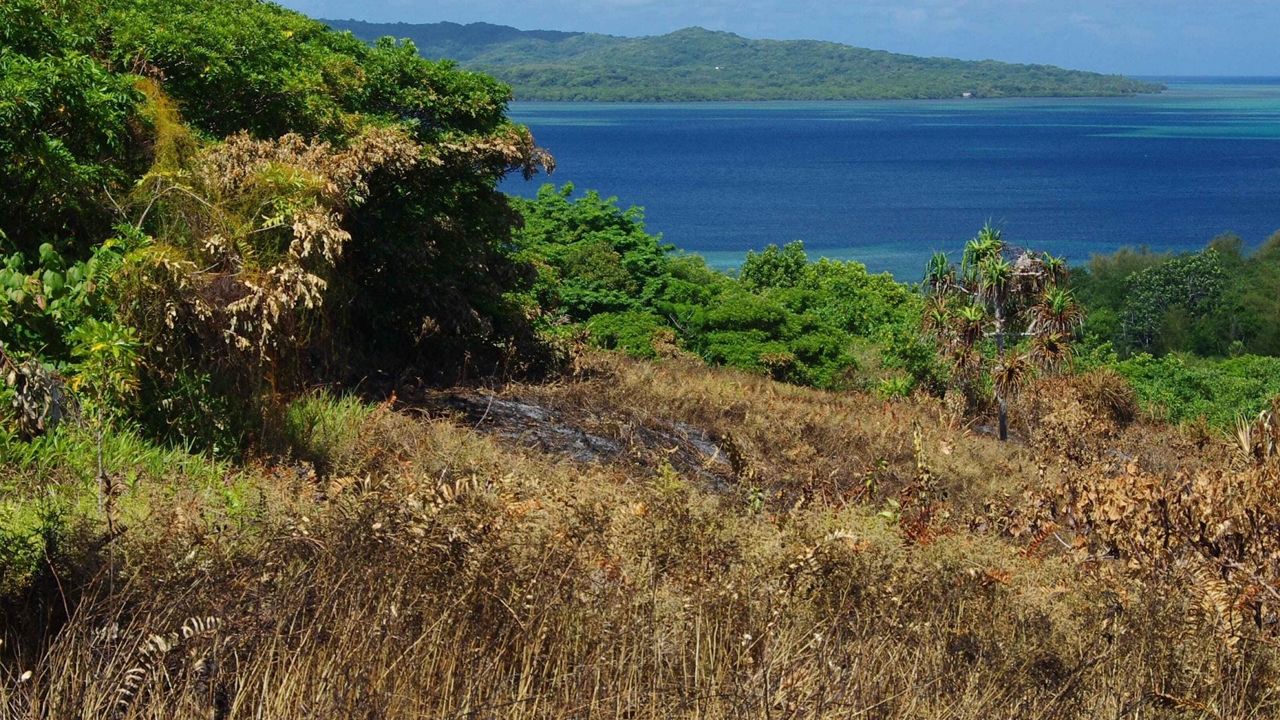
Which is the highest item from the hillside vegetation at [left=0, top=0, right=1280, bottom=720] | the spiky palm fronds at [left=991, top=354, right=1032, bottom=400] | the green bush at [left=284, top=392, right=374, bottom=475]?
the hillside vegetation at [left=0, top=0, right=1280, bottom=720]

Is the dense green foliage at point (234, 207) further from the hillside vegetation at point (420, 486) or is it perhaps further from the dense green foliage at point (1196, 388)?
the dense green foliage at point (1196, 388)

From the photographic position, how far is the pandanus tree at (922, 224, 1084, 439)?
24.5 m

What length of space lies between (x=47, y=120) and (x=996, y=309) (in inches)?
779

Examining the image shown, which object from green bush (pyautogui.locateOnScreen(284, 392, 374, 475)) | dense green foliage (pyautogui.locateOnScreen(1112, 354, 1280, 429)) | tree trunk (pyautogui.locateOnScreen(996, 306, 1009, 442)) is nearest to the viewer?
green bush (pyautogui.locateOnScreen(284, 392, 374, 475))

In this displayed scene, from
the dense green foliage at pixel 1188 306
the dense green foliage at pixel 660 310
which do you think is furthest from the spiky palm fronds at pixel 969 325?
the dense green foliage at pixel 1188 306

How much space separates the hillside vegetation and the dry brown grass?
2 centimetres

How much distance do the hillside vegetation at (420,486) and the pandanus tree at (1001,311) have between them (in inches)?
154

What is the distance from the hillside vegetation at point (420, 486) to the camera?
3494mm

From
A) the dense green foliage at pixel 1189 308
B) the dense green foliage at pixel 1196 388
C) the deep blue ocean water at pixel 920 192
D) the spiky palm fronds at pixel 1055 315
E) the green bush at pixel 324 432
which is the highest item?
the green bush at pixel 324 432

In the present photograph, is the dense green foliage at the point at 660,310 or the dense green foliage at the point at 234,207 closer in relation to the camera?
the dense green foliage at the point at 234,207

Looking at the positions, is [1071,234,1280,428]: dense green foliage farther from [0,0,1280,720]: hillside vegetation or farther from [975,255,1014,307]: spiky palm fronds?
[0,0,1280,720]: hillside vegetation

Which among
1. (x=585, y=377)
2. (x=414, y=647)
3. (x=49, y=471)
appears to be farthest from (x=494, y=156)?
(x=414, y=647)

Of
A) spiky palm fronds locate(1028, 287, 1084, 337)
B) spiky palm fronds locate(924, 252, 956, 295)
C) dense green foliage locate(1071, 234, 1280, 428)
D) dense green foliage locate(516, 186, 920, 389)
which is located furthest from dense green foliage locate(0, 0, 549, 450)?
dense green foliage locate(1071, 234, 1280, 428)

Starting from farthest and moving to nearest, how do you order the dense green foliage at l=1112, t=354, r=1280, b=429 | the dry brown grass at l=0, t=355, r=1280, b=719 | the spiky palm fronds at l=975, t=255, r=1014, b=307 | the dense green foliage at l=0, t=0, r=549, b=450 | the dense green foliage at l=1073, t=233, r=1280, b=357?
the dense green foliage at l=1073, t=233, r=1280, b=357 → the dense green foliage at l=1112, t=354, r=1280, b=429 → the spiky palm fronds at l=975, t=255, r=1014, b=307 → the dense green foliage at l=0, t=0, r=549, b=450 → the dry brown grass at l=0, t=355, r=1280, b=719
